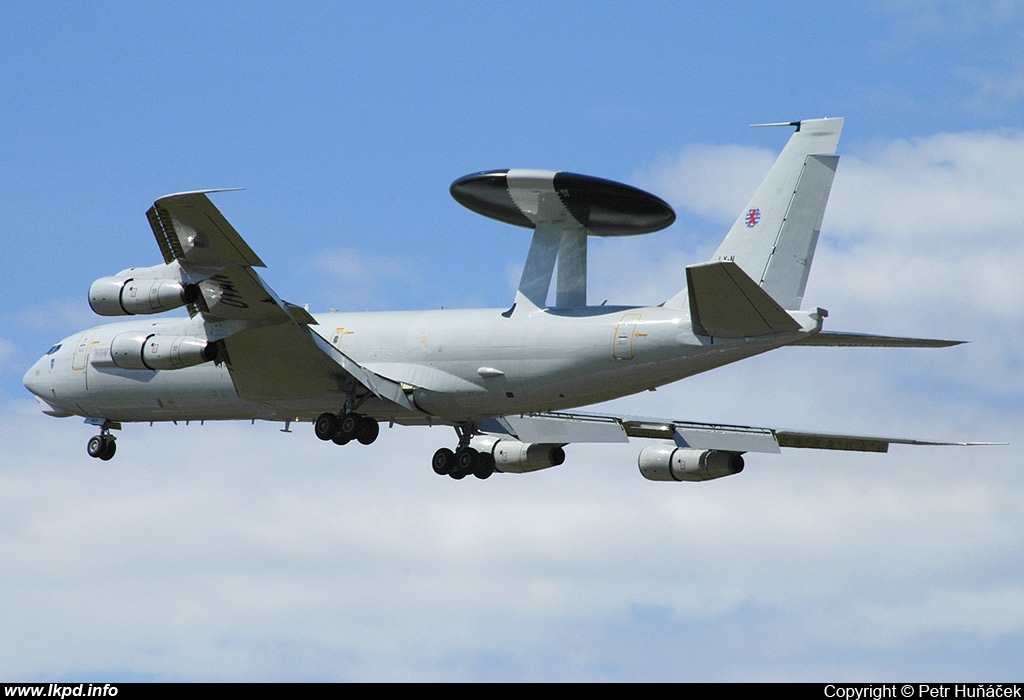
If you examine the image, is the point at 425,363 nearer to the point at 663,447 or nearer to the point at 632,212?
Answer: the point at 632,212

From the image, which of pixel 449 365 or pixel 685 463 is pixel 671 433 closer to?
pixel 685 463

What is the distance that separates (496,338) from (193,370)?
784 centimetres

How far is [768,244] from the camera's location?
27734mm

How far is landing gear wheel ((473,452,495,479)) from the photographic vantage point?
3350cm

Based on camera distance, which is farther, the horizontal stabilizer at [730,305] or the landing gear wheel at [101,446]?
the landing gear wheel at [101,446]

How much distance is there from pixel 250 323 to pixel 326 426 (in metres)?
2.72

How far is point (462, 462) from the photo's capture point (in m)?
33.4

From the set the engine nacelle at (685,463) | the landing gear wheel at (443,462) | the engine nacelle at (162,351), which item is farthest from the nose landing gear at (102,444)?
the engine nacelle at (685,463)

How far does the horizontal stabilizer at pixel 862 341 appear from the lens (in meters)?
27.3

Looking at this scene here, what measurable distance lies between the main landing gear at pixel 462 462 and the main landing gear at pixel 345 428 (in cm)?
268

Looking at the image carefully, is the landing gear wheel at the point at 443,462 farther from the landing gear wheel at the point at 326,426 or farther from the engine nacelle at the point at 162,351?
the engine nacelle at the point at 162,351

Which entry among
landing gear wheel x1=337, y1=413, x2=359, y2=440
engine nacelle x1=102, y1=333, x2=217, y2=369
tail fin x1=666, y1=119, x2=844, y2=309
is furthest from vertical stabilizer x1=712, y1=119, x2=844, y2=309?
engine nacelle x1=102, y1=333, x2=217, y2=369

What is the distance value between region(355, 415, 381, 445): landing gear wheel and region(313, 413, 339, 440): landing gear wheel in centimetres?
49
